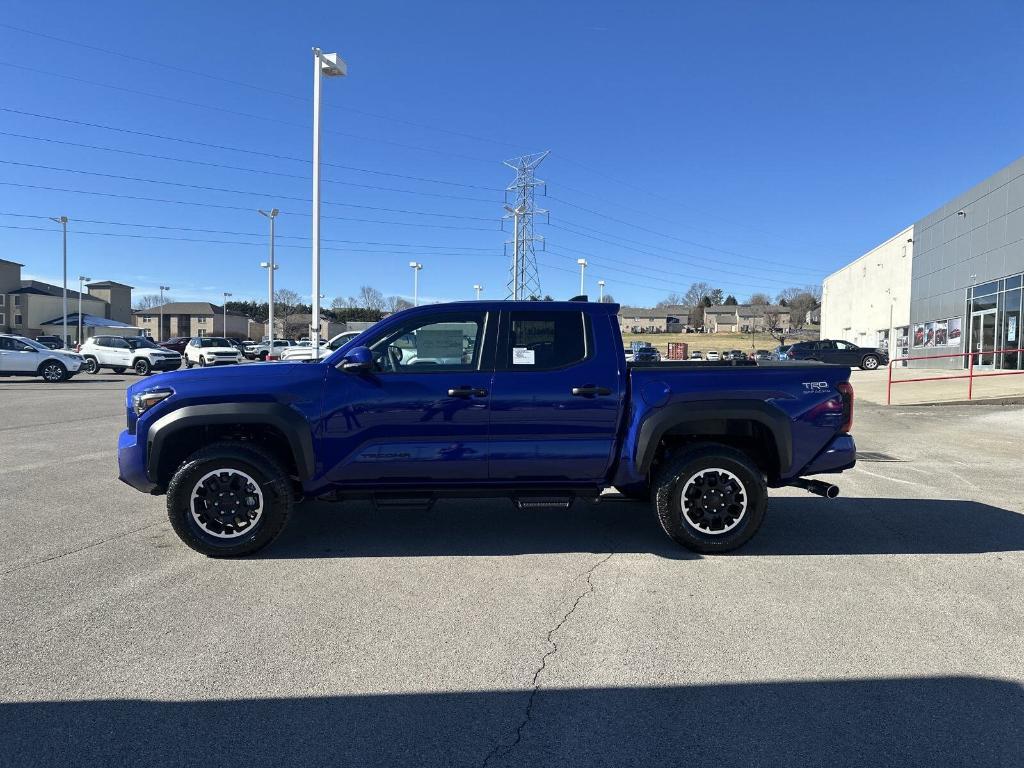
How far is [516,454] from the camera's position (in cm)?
491

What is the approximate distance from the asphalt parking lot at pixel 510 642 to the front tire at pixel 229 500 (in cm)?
18

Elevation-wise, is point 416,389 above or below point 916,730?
above

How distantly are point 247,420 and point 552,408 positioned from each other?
2.18 meters

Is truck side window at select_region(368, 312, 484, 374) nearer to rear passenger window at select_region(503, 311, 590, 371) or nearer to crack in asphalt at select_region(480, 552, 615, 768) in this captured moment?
rear passenger window at select_region(503, 311, 590, 371)

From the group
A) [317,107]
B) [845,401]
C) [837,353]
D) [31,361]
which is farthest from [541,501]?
[837,353]

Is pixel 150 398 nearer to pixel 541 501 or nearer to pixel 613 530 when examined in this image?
pixel 541 501

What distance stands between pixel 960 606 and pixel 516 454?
9.67 feet

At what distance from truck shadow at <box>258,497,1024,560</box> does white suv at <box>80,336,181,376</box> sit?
2786cm

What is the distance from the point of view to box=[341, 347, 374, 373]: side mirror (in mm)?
4734

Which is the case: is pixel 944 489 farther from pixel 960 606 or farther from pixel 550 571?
pixel 550 571

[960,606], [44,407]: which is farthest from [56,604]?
[44,407]

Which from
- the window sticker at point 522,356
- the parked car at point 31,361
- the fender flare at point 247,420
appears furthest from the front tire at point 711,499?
the parked car at point 31,361

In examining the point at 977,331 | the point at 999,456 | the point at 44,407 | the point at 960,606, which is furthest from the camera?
the point at 977,331

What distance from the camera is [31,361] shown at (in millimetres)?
24109
